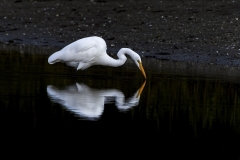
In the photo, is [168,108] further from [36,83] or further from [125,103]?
[36,83]

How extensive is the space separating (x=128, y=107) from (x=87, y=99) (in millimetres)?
770

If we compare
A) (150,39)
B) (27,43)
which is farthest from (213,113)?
(27,43)

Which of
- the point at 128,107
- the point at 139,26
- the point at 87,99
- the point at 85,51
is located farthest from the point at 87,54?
the point at 139,26

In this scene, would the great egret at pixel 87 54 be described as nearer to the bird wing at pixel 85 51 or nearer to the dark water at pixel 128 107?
the bird wing at pixel 85 51

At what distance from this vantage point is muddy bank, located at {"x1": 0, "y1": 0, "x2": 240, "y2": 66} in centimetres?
1855

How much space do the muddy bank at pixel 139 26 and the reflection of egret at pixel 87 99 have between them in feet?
18.8

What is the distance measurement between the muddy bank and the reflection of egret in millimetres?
5718

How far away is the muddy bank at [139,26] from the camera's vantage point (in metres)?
18.5

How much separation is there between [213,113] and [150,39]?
384 inches

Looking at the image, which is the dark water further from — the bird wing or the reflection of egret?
the bird wing

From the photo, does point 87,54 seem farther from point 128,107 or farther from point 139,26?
point 139,26

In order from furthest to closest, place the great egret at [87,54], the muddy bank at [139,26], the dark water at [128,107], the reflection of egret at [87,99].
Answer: the muddy bank at [139,26] < the great egret at [87,54] < the reflection of egret at [87,99] < the dark water at [128,107]

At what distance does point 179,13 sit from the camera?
22.1 metres

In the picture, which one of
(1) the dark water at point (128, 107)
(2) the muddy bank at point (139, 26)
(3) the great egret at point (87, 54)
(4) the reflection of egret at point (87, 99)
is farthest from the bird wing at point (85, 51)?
(2) the muddy bank at point (139, 26)
